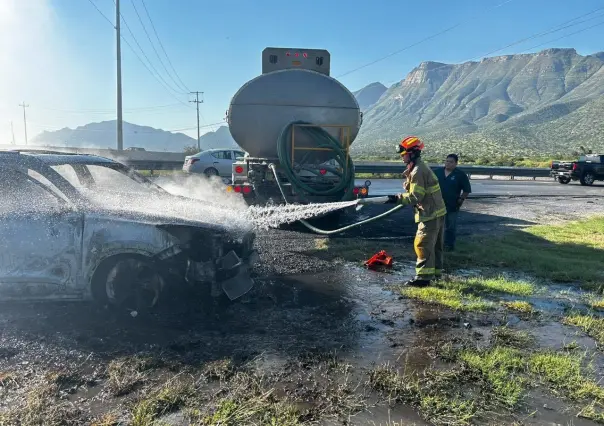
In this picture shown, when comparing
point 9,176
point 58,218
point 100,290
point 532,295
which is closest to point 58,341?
point 100,290

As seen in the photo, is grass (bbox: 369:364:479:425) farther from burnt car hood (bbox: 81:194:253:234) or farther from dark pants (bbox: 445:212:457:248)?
dark pants (bbox: 445:212:457:248)

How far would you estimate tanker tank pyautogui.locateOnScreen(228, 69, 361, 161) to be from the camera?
8414 mm

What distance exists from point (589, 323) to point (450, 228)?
328 centimetres

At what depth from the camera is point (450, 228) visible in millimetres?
7566

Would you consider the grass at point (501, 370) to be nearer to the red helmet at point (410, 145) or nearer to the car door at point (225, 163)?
the red helmet at point (410, 145)

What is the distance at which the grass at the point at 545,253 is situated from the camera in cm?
634

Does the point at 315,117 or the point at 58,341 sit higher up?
the point at 315,117

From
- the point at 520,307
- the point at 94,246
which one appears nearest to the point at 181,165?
the point at 94,246

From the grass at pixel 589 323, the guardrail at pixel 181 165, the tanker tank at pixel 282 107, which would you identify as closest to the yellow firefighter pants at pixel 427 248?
the grass at pixel 589 323

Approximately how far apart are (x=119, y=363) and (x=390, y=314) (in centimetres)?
266

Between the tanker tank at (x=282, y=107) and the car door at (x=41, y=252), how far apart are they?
4720 mm

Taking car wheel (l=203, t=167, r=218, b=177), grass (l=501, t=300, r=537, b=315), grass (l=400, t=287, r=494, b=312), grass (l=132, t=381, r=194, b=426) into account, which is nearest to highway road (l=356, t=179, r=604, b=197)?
car wheel (l=203, t=167, r=218, b=177)

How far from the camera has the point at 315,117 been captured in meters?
8.46

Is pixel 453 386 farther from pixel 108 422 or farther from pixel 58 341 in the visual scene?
pixel 58 341
